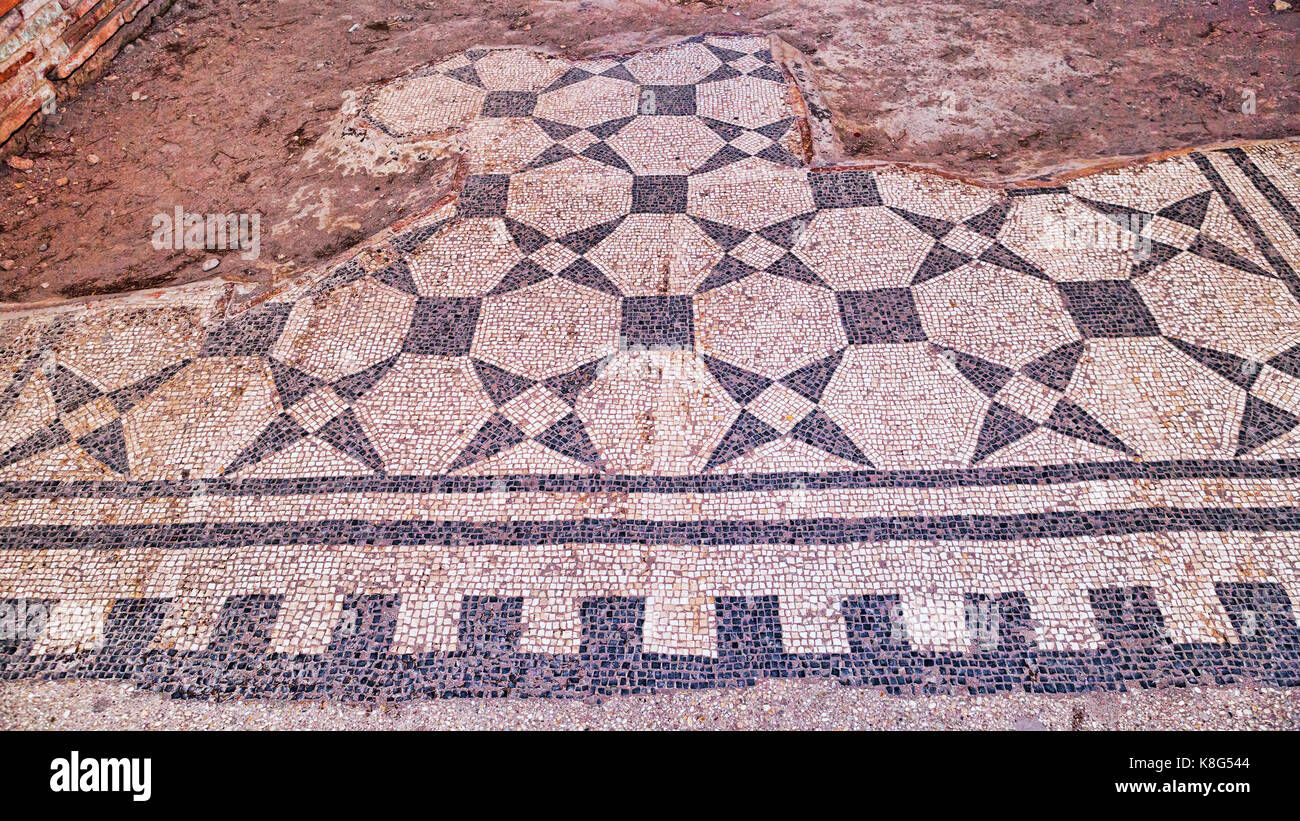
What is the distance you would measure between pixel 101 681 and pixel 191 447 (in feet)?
3.32

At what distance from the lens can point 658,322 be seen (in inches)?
141

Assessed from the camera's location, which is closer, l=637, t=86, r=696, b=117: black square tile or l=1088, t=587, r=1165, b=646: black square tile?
l=1088, t=587, r=1165, b=646: black square tile

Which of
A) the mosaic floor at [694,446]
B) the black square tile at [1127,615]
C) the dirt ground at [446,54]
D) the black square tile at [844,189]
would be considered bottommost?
the black square tile at [1127,615]

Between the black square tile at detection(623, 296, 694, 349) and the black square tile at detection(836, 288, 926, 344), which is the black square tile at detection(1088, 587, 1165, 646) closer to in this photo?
the black square tile at detection(836, 288, 926, 344)

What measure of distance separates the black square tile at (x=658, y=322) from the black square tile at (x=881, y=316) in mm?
757

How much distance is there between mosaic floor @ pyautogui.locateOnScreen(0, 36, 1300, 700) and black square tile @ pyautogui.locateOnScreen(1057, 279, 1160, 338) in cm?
2

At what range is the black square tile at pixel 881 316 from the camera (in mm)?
3475

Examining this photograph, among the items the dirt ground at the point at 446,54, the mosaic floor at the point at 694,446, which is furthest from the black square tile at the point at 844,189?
the dirt ground at the point at 446,54

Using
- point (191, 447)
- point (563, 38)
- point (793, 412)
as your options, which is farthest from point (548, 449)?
point (563, 38)

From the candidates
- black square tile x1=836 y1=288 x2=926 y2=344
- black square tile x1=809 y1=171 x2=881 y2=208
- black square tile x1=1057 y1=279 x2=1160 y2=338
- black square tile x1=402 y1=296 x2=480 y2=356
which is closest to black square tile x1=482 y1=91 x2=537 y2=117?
black square tile x1=402 y1=296 x2=480 y2=356

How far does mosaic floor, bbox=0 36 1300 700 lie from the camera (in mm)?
2584

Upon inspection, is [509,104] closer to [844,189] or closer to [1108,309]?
[844,189]

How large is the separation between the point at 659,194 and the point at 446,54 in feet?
8.07

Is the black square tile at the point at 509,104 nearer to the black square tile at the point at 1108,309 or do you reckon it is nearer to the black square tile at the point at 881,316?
the black square tile at the point at 881,316
